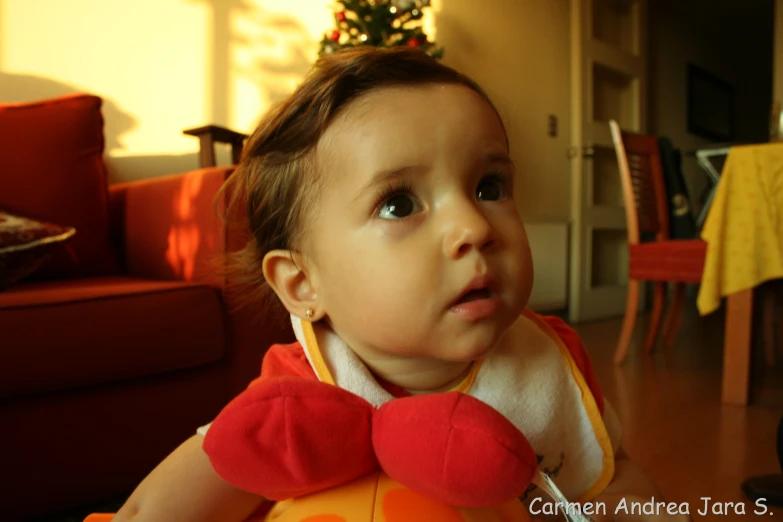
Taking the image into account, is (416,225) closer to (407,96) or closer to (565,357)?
(407,96)

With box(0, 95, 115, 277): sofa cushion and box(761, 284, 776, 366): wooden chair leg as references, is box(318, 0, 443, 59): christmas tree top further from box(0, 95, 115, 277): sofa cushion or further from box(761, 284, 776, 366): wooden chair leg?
box(761, 284, 776, 366): wooden chair leg

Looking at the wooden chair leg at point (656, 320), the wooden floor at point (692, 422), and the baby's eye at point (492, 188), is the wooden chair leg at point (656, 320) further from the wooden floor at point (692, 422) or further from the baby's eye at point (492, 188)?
the baby's eye at point (492, 188)

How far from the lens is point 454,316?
1.55 feet

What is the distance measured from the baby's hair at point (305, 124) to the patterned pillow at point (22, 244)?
771 mm

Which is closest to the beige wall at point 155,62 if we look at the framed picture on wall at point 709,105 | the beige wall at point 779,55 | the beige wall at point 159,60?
the beige wall at point 159,60

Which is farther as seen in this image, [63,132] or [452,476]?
[63,132]

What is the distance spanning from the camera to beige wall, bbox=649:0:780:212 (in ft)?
15.0

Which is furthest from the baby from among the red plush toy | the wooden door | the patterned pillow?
the wooden door

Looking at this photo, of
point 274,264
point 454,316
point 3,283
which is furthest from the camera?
point 3,283

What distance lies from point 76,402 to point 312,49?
6.38 ft

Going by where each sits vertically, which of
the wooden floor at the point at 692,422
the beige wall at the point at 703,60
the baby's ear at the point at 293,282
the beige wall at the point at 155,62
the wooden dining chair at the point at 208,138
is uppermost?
the beige wall at the point at 703,60

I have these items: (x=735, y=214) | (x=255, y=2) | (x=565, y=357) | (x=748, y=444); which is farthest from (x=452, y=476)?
(x=255, y=2)

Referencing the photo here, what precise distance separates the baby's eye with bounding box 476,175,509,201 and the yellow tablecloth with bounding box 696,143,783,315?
137 cm

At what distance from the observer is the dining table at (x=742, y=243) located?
61.7 inches
